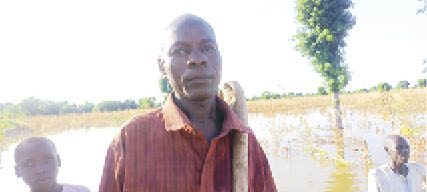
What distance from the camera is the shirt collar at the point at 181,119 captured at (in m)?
1.03

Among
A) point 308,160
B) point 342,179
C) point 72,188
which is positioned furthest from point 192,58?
point 308,160

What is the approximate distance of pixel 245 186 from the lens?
1.04 metres

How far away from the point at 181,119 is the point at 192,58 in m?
0.19

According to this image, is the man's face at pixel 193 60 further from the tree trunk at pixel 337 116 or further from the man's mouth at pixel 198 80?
the tree trunk at pixel 337 116

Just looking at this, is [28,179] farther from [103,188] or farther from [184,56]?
[184,56]

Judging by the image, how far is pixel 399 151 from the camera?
3195mm

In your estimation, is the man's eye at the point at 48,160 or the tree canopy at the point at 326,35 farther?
the tree canopy at the point at 326,35

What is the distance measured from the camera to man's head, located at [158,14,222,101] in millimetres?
1042

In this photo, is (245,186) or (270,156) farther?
(270,156)

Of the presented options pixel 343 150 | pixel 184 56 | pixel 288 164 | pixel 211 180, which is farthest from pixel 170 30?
pixel 343 150

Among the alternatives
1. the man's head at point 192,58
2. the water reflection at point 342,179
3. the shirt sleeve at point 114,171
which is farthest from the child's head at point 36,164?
the water reflection at point 342,179

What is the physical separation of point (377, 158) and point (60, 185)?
7.56 metres

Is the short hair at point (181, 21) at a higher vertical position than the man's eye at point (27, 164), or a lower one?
higher

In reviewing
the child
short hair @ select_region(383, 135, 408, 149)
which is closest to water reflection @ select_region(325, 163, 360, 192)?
short hair @ select_region(383, 135, 408, 149)
